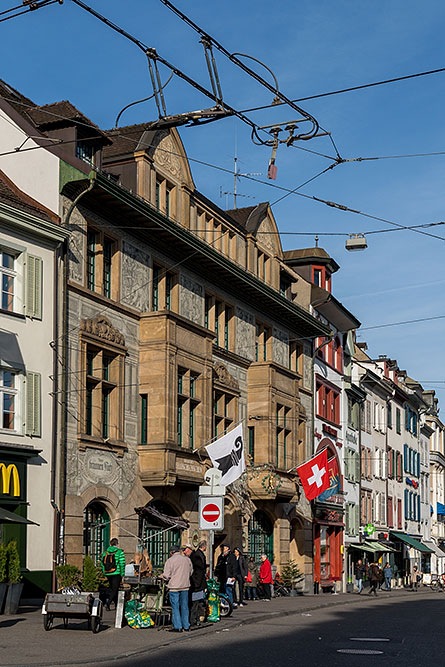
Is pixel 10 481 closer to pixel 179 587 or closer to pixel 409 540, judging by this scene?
pixel 179 587

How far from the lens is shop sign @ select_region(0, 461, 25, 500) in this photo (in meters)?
23.5

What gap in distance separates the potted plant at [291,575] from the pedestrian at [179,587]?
785 inches

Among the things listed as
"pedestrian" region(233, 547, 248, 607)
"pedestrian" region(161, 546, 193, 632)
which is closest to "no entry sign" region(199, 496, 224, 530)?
"pedestrian" region(161, 546, 193, 632)

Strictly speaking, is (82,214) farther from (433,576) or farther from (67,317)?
(433,576)

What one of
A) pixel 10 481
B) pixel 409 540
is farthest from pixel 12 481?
pixel 409 540

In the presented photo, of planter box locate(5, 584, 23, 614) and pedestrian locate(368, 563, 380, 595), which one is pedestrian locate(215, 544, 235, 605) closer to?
planter box locate(5, 584, 23, 614)

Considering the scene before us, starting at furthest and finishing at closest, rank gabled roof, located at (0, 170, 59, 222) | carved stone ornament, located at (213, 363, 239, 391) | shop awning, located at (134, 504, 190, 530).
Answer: carved stone ornament, located at (213, 363, 239, 391) < shop awning, located at (134, 504, 190, 530) < gabled roof, located at (0, 170, 59, 222)

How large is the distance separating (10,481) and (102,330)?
571 cm

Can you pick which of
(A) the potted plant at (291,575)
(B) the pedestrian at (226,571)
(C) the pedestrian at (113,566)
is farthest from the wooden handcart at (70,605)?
(A) the potted plant at (291,575)

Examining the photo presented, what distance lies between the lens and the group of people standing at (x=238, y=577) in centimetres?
2759

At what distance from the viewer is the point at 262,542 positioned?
39156mm

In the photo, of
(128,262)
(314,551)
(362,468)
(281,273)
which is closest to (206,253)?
(128,262)

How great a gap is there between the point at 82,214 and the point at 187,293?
258 inches

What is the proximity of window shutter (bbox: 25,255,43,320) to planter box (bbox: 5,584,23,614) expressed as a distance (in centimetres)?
657
